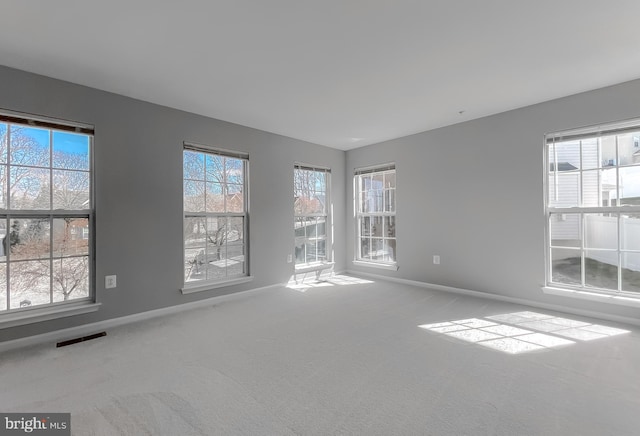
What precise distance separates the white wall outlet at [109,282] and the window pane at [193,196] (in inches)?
40.8

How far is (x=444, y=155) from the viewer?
4078 mm

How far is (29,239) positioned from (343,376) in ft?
9.63

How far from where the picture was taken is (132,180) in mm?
3008

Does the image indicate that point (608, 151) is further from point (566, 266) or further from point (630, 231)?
point (566, 266)

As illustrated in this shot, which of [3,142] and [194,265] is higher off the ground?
[3,142]

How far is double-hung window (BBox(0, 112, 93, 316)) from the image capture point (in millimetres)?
2414

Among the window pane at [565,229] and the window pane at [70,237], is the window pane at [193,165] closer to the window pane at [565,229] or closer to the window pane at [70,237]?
the window pane at [70,237]

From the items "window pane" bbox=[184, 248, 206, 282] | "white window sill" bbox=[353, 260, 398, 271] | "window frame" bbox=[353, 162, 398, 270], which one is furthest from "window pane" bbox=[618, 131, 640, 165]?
"window pane" bbox=[184, 248, 206, 282]

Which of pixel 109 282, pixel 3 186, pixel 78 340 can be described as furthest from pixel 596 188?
pixel 3 186

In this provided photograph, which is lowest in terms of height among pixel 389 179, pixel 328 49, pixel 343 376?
pixel 343 376

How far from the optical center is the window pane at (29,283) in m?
2.43

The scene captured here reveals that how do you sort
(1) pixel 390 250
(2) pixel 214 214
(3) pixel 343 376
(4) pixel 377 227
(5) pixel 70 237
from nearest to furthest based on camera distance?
(3) pixel 343 376
(5) pixel 70 237
(2) pixel 214 214
(1) pixel 390 250
(4) pixel 377 227

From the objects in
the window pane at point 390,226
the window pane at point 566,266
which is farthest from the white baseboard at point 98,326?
the window pane at point 566,266

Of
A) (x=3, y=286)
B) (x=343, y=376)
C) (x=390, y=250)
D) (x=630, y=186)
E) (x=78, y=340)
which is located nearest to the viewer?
(x=343, y=376)
